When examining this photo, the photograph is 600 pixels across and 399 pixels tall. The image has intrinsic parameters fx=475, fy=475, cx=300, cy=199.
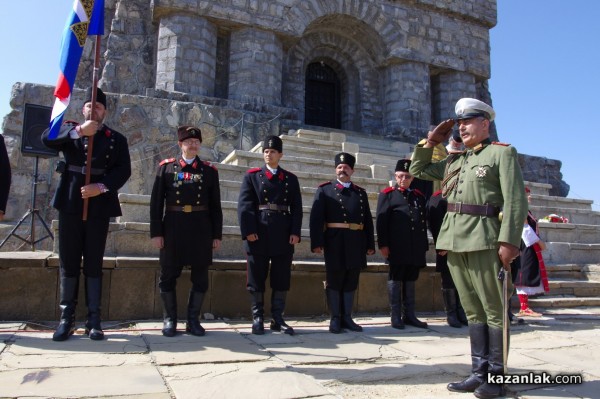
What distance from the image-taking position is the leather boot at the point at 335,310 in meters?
4.94

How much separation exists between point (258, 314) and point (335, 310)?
2.75 feet

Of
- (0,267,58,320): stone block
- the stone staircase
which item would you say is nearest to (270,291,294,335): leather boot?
the stone staircase

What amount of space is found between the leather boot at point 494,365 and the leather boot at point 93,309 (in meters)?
3.14

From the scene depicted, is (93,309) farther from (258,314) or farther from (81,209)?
(258,314)

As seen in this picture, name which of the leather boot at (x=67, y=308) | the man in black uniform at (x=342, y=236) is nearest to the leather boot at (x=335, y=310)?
the man in black uniform at (x=342, y=236)

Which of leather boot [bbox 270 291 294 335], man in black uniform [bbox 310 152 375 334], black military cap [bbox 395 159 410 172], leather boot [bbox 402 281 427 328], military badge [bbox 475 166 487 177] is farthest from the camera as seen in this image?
black military cap [bbox 395 159 410 172]

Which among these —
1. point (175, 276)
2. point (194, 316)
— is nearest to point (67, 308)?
point (175, 276)

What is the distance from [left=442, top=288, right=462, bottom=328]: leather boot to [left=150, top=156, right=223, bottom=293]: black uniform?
2.76m

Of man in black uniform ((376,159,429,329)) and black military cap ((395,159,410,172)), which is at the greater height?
black military cap ((395,159,410,172))

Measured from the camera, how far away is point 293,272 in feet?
18.9

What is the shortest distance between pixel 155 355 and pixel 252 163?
4932 mm

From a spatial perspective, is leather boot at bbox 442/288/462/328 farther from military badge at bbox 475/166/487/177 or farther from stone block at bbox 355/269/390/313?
military badge at bbox 475/166/487/177

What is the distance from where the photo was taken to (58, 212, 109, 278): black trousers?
436 centimetres

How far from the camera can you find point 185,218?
15.6 ft
